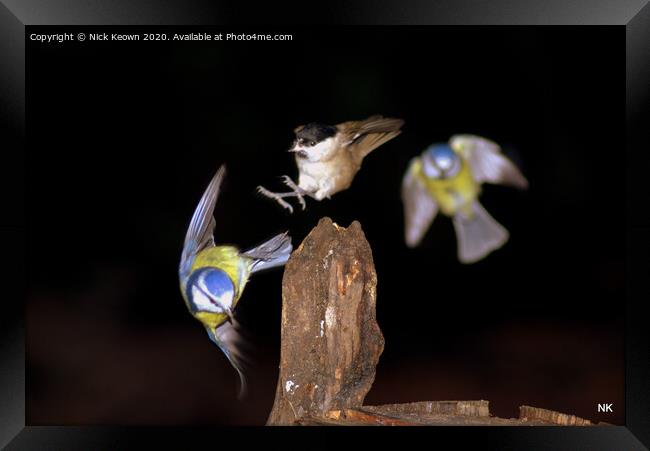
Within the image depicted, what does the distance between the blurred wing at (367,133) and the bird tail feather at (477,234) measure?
427 millimetres

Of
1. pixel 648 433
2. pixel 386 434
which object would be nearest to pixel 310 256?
pixel 386 434

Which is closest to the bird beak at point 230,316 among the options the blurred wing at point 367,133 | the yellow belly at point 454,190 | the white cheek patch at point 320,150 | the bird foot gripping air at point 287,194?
the bird foot gripping air at point 287,194

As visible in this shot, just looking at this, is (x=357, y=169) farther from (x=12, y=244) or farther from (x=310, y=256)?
(x=12, y=244)

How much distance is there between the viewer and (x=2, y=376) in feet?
13.0

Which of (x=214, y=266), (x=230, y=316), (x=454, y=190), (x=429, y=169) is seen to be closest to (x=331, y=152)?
(x=429, y=169)

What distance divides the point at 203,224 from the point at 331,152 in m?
0.58

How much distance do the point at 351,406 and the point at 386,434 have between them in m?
0.17

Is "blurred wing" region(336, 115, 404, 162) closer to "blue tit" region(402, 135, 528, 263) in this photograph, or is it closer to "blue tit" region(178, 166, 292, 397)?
"blue tit" region(402, 135, 528, 263)

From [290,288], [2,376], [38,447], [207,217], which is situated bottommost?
[38,447]

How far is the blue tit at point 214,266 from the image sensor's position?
4016 millimetres

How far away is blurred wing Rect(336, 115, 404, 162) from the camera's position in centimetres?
404

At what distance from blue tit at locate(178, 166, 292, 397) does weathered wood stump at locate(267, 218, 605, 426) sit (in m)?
0.14

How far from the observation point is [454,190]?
414 centimetres

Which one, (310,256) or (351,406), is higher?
(310,256)
